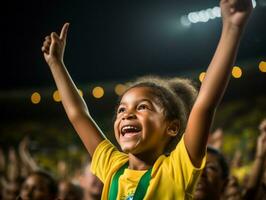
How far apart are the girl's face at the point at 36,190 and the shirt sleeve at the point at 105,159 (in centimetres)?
162

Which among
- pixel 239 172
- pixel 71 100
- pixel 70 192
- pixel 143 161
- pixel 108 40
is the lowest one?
pixel 143 161

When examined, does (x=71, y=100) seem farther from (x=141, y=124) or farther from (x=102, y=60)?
(x=102, y=60)

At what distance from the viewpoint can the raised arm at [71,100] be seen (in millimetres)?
2160

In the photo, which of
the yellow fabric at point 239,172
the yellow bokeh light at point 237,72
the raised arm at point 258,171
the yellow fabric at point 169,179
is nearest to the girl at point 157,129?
the yellow fabric at point 169,179

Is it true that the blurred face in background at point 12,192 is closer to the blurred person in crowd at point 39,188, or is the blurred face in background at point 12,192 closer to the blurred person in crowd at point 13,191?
the blurred person in crowd at point 13,191

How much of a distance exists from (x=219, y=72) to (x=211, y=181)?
1.61 meters

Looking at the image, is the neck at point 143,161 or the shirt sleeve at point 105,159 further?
the shirt sleeve at point 105,159

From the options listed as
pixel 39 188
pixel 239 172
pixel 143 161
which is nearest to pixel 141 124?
pixel 143 161

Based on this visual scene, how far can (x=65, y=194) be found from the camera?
13.7 feet

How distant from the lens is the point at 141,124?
6.14 ft

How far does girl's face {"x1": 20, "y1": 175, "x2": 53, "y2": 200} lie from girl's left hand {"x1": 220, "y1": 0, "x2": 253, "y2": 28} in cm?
238

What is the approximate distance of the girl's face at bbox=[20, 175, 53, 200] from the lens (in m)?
3.63

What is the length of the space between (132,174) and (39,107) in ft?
59.5

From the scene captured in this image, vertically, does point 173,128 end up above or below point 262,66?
below
